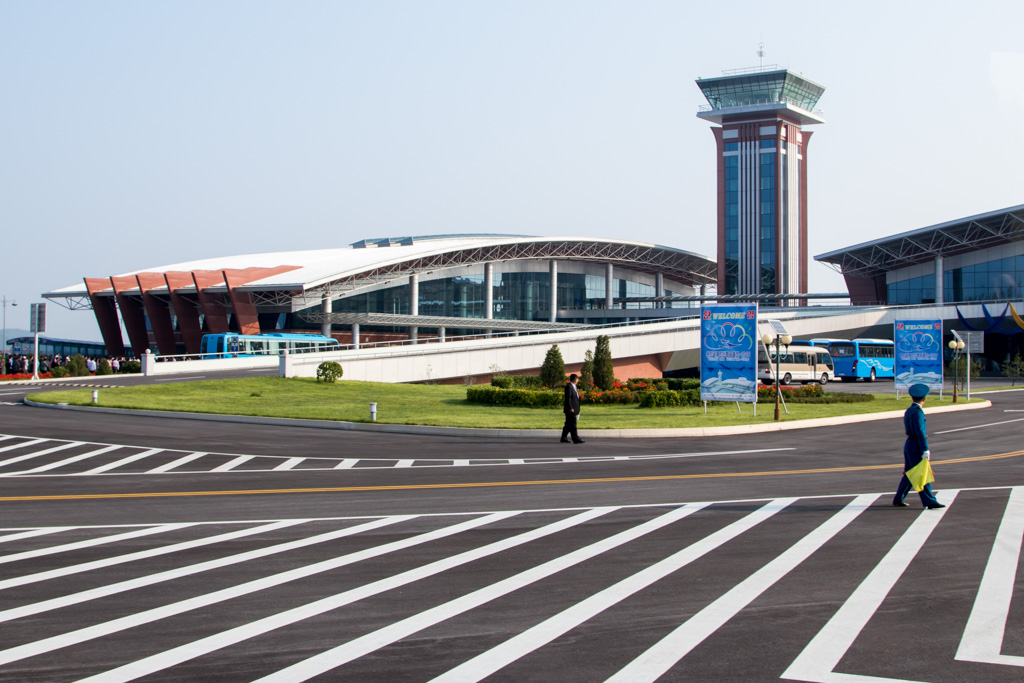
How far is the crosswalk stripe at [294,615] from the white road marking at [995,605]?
4.58m

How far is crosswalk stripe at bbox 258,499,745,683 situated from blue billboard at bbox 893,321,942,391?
29342 mm

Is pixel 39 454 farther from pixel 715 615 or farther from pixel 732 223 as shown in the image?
pixel 732 223

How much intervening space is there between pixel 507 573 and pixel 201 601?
9.16ft

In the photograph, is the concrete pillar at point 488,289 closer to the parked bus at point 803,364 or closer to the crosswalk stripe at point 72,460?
the parked bus at point 803,364

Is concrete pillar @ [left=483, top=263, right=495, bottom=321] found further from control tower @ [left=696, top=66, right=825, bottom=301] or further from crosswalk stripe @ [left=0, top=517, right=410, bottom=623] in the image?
crosswalk stripe @ [left=0, top=517, right=410, bottom=623]

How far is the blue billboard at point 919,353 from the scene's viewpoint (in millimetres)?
37188

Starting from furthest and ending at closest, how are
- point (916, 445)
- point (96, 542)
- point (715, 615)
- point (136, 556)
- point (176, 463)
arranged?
point (176, 463), point (916, 445), point (96, 542), point (136, 556), point (715, 615)

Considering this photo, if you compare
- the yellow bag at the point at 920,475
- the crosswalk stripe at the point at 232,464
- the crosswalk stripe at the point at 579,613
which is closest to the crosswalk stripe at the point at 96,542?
the crosswalk stripe at the point at 579,613

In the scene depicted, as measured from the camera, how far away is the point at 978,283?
7675cm

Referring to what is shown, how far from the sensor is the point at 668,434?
2409cm

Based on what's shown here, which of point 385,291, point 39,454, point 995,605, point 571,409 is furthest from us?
point 385,291

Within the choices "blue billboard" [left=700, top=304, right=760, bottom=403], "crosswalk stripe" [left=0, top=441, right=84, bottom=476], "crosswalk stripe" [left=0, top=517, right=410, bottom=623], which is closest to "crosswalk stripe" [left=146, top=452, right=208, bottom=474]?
"crosswalk stripe" [left=0, top=441, right=84, bottom=476]

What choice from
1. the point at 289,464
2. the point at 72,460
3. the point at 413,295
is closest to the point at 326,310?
the point at 413,295

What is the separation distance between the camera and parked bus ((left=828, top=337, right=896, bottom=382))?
57781 mm
